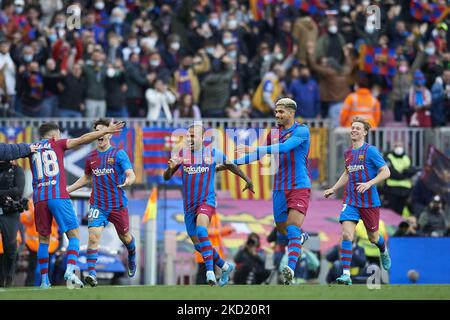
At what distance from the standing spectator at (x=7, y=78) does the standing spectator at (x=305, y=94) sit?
234 inches

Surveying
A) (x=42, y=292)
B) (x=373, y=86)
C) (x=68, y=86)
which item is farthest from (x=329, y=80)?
(x=42, y=292)

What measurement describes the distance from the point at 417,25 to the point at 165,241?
31.2 feet

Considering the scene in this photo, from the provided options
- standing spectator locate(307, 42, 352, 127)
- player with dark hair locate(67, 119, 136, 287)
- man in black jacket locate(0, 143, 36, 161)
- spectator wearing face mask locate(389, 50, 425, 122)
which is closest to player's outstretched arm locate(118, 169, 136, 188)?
player with dark hair locate(67, 119, 136, 287)

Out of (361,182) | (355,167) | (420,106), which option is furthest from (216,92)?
(361,182)

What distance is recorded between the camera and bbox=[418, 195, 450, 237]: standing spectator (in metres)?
26.8

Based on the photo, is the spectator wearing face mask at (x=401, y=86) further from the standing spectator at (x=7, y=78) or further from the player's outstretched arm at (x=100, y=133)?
the player's outstretched arm at (x=100, y=133)

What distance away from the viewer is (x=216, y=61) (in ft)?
98.4

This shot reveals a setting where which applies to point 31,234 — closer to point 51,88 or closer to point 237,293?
point 51,88

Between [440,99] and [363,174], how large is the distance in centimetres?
1045

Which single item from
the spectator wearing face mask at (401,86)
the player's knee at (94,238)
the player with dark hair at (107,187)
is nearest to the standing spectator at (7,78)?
the spectator wearing face mask at (401,86)

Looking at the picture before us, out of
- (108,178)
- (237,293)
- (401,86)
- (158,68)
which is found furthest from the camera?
(401,86)

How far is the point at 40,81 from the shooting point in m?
28.7

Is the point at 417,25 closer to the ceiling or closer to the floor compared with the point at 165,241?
closer to the ceiling

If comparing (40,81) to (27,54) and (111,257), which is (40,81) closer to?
(27,54)
